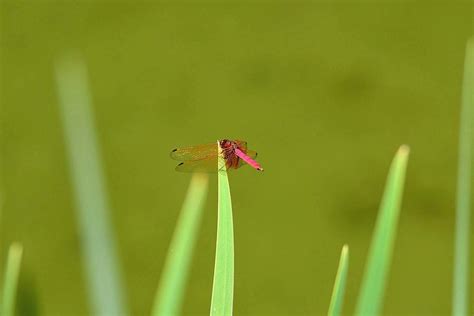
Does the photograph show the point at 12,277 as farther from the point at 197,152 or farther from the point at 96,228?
the point at 197,152

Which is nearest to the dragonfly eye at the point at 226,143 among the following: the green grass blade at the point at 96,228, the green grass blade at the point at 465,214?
the green grass blade at the point at 96,228

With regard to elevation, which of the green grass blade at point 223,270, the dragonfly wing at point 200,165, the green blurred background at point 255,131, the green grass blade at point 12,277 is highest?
the green blurred background at point 255,131

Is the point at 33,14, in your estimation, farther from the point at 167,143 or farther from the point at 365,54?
the point at 365,54

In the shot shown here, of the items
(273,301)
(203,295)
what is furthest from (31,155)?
(273,301)

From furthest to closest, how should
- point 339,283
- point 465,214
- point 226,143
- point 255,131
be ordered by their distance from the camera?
point 255,131
point 226,143
point 465,214
point 339,283

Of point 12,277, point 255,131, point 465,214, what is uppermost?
point 255,131

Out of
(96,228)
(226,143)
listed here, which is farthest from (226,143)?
(96,228)

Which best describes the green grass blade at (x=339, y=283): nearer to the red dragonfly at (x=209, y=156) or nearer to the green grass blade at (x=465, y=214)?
the green grass blade at (x=465, y=214)
